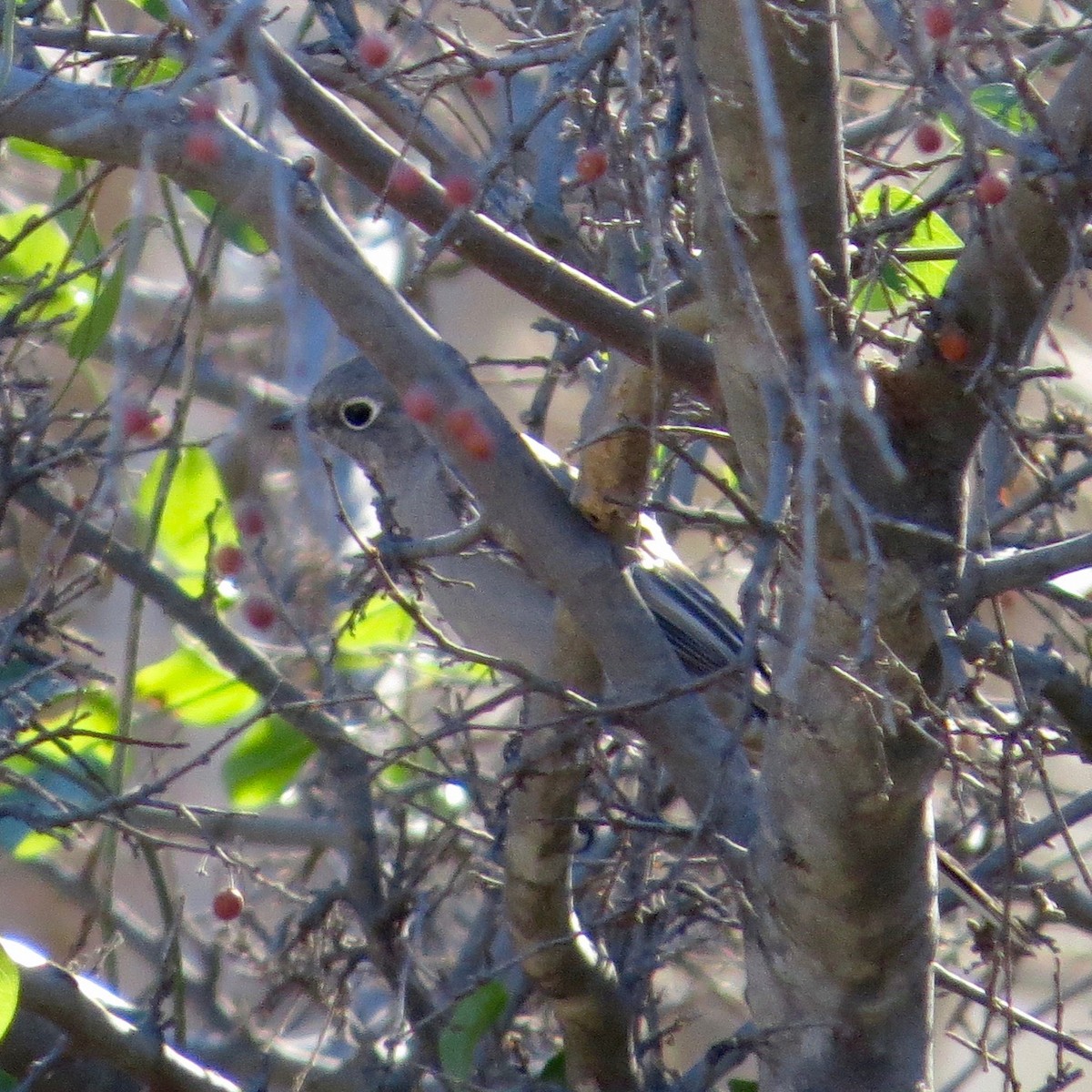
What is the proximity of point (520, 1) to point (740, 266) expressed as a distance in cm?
315

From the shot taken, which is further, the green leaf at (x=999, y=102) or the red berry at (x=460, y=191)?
the green leaf at (x=999, y=102)

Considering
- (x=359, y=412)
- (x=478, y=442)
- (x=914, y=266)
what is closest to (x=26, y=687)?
(x=478, y=442)

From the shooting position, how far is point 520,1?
14.9 ft

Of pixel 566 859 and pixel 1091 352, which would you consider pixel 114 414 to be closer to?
pixel 566 859

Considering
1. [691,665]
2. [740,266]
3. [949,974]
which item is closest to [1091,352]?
[691,665]

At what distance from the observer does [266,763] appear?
14.5 ft

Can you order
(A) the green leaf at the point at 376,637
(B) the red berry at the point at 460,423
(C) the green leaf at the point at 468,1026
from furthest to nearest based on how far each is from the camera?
(A) the green leaf at the point at 376,637
(C) the green leaf at the point at 468,1026
(B) the red berry at the point at 460,423

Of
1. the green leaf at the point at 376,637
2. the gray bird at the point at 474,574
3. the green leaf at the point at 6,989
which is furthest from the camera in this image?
the gray bird at the point at 474,574

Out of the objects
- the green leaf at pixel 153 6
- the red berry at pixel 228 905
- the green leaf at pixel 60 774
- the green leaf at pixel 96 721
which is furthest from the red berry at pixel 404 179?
the green leaf at pixel 96 721

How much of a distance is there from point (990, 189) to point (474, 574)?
3009 millimetres

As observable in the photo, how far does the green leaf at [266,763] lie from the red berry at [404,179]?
7.11 ft

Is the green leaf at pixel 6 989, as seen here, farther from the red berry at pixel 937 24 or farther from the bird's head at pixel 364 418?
the bird's head at pixel 364 418

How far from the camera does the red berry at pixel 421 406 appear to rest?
226 centimetres

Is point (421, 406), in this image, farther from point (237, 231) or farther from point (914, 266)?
point (237, 231)
